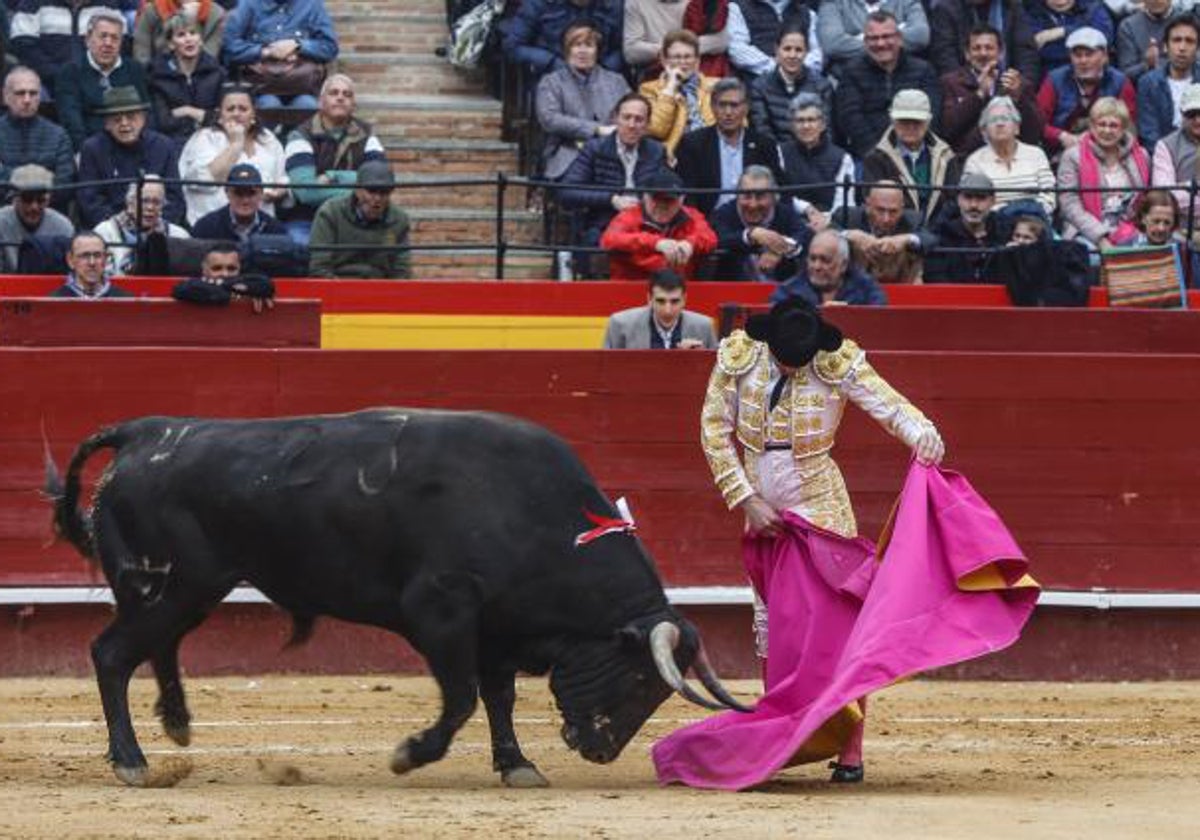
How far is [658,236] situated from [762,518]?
150 inches

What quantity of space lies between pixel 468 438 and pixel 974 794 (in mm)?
1620

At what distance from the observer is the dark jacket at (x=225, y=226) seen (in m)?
12.4

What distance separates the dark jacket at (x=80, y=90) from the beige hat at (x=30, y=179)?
69cm

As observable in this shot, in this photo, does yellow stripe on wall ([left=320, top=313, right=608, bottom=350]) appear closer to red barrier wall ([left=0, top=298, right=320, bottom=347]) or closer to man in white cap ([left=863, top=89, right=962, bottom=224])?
red barrier wall ([left=0, top=298, right=320, bottom=347])

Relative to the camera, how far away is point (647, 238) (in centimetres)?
1233

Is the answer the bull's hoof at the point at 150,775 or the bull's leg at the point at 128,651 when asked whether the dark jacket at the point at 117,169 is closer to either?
the bull's leg at the point at 128,651

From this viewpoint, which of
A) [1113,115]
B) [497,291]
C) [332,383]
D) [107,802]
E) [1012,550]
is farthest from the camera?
[1113,115]

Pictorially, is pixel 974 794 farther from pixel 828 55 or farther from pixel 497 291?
pixel 828 55

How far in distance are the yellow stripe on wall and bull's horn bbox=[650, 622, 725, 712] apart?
3.97 m

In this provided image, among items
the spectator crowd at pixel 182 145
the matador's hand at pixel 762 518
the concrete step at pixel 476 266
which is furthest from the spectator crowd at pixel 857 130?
the matador's hand at pixel 762 518

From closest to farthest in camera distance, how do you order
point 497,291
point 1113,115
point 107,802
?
1. point 107,802
2. point 497,291
3. point 1113,115

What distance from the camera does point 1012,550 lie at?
28.1 ft

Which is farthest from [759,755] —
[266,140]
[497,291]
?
[266,140]

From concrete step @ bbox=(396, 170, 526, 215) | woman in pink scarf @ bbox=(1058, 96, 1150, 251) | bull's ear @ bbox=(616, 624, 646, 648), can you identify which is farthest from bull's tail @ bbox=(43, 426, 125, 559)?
woman in pink scarf @ bbox=(1058, 96, 1150, 251)
